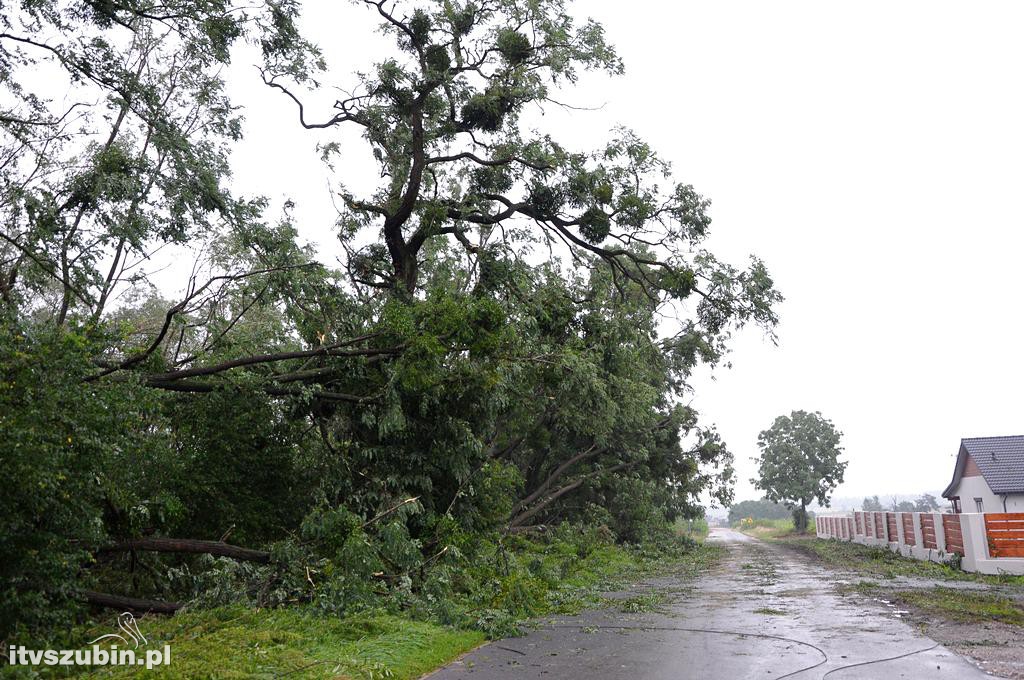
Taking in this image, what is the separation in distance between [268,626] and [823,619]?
7.40 m

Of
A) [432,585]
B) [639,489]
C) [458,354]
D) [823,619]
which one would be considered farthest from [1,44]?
[639,489]

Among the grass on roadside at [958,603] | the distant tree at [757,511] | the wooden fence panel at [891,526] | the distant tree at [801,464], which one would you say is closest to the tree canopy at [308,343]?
the grass on roadside at [958,603]

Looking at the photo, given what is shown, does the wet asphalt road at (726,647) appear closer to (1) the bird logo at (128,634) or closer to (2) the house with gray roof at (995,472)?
(1) the bird logo at (128,634)

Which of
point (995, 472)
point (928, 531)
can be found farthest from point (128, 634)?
point (995, 472)

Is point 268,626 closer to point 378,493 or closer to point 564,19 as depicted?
point 378,493

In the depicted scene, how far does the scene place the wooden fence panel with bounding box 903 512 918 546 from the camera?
2412cm

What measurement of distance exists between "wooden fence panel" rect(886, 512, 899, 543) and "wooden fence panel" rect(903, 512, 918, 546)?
5.21 ft

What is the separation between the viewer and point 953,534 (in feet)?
64.4

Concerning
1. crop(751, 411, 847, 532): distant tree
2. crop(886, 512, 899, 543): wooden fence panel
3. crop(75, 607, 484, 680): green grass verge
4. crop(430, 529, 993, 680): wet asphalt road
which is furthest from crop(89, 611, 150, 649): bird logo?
crop(751, 411, 847, 532): distant tree

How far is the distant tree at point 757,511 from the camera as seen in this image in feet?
526

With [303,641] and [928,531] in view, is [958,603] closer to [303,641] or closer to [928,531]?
[303,641]

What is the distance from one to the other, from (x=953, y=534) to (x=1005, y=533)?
2425mm

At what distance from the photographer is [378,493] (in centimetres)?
1332

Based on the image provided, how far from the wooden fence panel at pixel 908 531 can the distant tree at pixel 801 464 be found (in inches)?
1458
